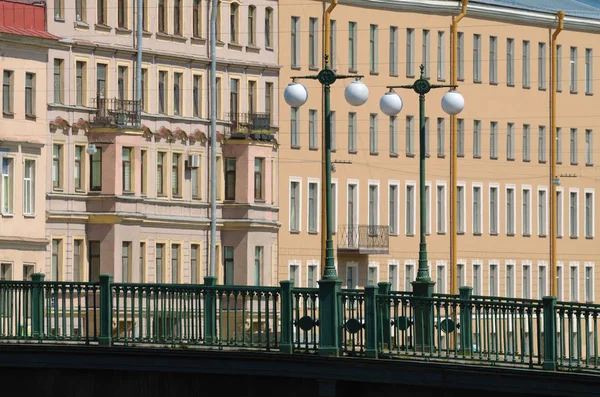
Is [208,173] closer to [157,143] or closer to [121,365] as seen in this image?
[157,143]

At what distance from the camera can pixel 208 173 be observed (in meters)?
101

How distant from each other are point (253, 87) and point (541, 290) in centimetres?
2108

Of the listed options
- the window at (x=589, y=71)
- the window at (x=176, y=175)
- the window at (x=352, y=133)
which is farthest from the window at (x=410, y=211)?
the window at (x=176, y=175)

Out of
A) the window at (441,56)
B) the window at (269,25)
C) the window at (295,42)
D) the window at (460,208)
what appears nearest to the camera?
the window at (269,25)

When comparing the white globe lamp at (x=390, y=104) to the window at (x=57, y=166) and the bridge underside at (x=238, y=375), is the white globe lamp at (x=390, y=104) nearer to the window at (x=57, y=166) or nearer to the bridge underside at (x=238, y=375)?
the bridge underside at (x=238, y=375)

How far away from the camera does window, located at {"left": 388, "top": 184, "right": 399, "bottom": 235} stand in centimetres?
10888

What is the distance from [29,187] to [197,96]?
1061cm

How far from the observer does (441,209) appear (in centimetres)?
11169

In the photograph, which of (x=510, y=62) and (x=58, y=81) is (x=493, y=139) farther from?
(x=58, y=81)

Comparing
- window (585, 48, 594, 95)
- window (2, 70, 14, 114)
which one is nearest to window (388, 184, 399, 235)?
window (585, 48, 594, 95)

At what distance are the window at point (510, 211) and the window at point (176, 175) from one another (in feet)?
70.9

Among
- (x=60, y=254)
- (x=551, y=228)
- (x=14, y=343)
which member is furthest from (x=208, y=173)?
(x=14, y=343)

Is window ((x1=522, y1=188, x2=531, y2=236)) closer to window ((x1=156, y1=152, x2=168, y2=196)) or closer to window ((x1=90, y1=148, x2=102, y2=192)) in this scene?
window ((x1=156, y1=152, x2=168, y2=196))

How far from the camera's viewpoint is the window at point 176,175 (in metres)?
98.7
